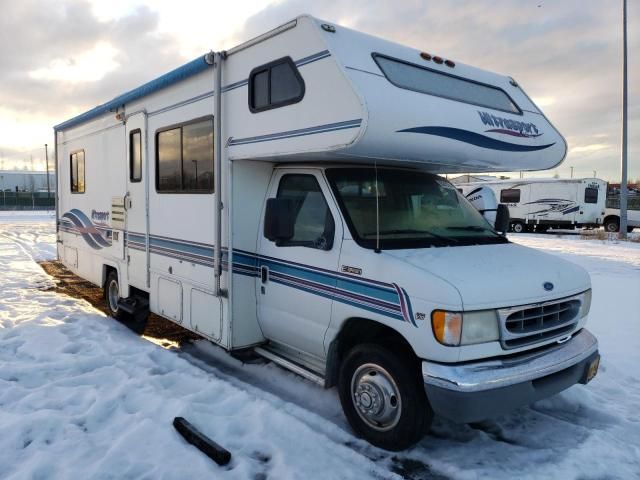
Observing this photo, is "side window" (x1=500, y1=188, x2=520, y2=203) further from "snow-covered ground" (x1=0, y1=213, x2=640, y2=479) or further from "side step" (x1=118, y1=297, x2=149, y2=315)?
"side step" (x1=118, y1=297, x2=149, y2=315)

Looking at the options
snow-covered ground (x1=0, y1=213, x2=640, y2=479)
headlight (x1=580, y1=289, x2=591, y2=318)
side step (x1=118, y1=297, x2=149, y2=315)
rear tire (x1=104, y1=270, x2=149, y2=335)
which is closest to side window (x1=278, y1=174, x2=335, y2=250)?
snow-covered ground (x1=0, y1=213, x2=640, y2=479)

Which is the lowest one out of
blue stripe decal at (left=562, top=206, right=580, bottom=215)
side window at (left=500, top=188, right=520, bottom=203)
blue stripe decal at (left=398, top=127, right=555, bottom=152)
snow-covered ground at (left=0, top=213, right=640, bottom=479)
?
snow-covered ground at (left=0, top=213, right=640, bottom=479)

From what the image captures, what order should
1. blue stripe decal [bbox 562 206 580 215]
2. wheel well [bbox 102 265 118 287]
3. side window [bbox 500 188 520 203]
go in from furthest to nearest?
side window [bbox 500 188 520 203] < blue stripe decal [bbox 562 206 580 215] < wheel well [bbox 102 265 118 287]

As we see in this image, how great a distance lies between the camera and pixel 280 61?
434 cm

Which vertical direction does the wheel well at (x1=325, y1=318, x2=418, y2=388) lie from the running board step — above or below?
above

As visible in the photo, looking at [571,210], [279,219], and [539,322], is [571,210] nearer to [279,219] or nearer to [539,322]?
[539,322]

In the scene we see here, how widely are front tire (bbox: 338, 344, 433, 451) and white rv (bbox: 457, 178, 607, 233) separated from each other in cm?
2349

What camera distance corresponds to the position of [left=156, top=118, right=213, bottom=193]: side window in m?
5.27

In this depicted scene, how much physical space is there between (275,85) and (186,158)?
1637 mm

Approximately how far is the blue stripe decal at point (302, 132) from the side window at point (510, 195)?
24954 millimetres

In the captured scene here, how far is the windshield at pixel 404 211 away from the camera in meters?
4.12

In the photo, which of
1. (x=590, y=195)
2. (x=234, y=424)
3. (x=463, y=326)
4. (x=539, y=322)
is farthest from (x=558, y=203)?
(x=234, y=424)

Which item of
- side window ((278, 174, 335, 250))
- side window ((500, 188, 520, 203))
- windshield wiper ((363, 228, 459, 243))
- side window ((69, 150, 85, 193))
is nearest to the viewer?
windshield wiper ((363, 228, 459, 243))

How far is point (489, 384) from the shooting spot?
3324 millimetres
